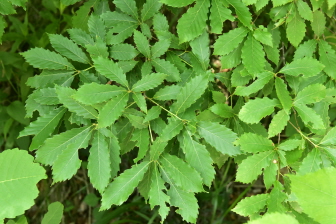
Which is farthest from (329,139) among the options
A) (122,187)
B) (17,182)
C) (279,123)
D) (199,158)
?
(17,182)

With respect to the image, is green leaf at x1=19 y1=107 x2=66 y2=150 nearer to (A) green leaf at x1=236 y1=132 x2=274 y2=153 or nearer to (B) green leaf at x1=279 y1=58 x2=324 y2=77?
(A) green leaf at x1=236 y1=132 x2=274 y2=153

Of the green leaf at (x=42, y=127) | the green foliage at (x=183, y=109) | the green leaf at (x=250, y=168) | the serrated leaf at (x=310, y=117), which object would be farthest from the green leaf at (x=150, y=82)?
the serrated leaf at (x=310, y=117)

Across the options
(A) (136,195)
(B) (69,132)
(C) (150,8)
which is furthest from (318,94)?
(A) (136,195)

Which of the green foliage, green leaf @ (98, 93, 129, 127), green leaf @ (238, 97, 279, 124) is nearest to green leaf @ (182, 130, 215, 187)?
the green foliage

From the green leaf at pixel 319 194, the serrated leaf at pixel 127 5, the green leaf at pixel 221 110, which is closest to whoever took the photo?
the green leaf at pixel 319 194

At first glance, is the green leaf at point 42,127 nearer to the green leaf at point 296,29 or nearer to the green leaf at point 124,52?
the green leaf at point 124,52

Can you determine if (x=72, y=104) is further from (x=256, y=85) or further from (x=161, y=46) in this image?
(x=256, y=85)
